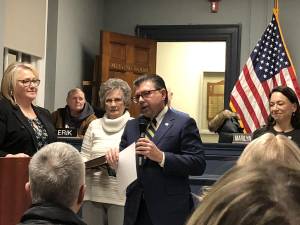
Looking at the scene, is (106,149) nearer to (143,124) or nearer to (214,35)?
(143,124)

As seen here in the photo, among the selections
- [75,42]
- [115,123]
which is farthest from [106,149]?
[75,42]

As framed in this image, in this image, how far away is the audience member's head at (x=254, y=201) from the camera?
513mm

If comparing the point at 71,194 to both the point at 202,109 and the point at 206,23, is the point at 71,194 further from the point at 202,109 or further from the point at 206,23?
the point at 202,109

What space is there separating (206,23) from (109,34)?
137 centimetres

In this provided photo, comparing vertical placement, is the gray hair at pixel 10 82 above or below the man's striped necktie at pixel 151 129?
above

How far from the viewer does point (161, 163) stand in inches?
98.0

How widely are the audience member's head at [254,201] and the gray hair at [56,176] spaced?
3.91 ft

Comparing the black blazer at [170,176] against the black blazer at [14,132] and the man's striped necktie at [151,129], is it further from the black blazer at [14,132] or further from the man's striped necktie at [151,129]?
the black blazer at [14,132]

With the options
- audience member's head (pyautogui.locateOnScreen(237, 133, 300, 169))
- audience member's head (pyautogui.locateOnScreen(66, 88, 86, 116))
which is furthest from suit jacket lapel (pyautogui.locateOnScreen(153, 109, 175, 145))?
audience member's head (pyautogui.locateOnScreen(66, 88, 86, 116))

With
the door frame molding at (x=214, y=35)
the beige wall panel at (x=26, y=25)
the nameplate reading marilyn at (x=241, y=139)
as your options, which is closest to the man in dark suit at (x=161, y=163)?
the nameplate reading marilyn at (x=241, y=139)

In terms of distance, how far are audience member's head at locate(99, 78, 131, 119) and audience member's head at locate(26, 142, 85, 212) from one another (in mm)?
1500

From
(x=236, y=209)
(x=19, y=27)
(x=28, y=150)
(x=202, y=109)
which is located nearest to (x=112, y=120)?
(x=28, y=150)

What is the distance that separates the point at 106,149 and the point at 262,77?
139 inches

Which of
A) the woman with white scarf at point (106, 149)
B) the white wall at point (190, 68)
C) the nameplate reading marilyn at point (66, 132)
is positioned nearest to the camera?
the woman with white scarf at point (106, 149)
